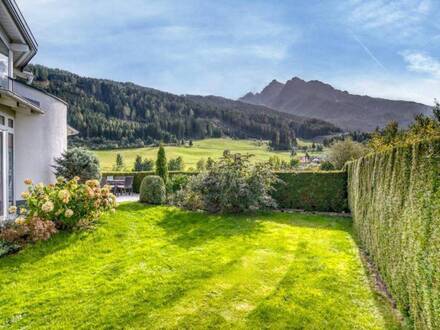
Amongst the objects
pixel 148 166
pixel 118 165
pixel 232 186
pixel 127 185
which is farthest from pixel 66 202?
pixel 118 165

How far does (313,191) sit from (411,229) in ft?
35.9

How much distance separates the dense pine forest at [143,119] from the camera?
215 feet

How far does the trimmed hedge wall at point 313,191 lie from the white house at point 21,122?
10.5 meters

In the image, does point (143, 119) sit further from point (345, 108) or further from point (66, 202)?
point (345, 108)

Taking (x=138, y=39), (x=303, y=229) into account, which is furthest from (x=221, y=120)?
(x=303, y=229)

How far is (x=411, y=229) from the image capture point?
12.8 ft

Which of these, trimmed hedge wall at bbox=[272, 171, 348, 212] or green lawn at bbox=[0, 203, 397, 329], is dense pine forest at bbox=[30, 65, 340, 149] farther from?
green lawn at bbox=[0, 203, 397, 329]

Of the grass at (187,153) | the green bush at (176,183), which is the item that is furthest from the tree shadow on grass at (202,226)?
the grass at (187,153)

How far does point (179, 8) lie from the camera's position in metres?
12.3

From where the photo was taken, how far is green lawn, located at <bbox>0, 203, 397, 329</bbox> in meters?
4.30

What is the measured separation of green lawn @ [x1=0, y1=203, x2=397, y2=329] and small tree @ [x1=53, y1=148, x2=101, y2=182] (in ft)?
16.8

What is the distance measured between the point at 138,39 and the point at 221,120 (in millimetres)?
88998

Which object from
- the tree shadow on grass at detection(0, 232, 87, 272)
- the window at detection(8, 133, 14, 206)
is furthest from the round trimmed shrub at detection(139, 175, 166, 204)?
the tree shadow on grass at detection(0, 232, 87, 272)

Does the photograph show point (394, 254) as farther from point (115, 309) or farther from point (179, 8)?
point (179, 8)
